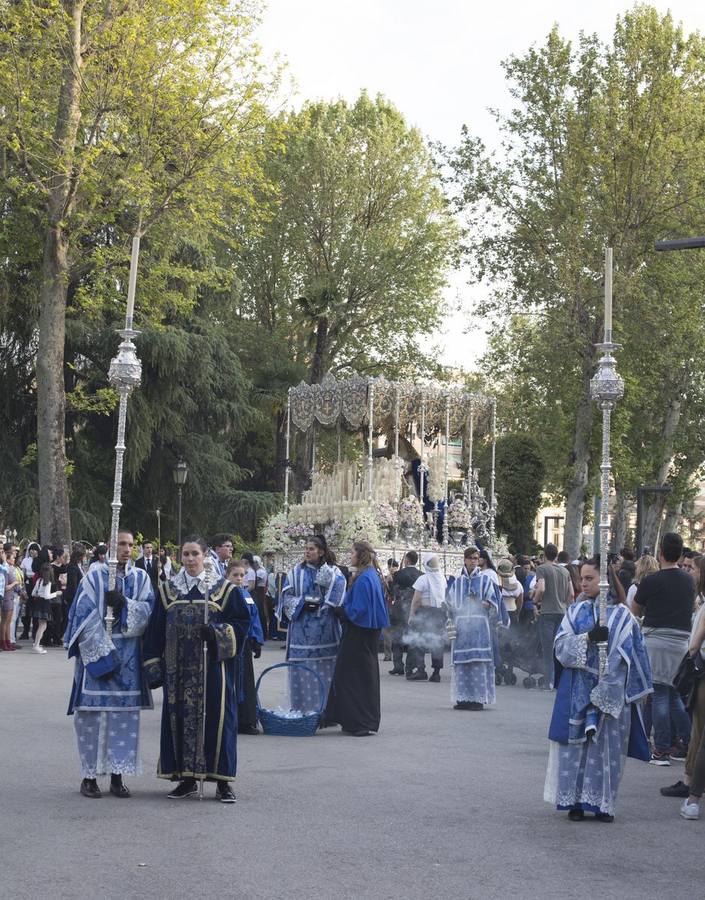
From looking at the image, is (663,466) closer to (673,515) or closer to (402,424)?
(673,515)

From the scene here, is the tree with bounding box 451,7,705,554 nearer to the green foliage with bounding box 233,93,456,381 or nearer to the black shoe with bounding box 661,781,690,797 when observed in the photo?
the green foliage with bounding box 233,93,456,381

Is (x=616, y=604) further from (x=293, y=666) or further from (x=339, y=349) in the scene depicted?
(x=339, y=349)

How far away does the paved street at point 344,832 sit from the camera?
7.13 metres

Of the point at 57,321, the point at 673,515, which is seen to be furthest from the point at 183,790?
the point at 673,515

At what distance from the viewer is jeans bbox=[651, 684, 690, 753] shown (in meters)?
12.1

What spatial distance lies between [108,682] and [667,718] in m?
5.06

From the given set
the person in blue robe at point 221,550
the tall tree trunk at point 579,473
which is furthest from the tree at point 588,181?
the person in blue robe at point 221,550

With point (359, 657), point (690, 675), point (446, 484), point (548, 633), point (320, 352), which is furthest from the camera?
point (320, 352)

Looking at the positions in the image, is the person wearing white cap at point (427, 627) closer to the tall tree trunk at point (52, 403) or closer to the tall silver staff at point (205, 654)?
the tall tree trunk at point (52, 403)

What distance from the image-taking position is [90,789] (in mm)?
9609

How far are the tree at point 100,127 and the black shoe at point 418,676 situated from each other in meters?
10.5

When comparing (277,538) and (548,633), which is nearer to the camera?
(548,633)

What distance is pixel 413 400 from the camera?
104 feet

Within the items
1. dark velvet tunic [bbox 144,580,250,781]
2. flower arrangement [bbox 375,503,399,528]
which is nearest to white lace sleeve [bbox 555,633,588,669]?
dark velvet tunic [bbox 144,580,250,781]
